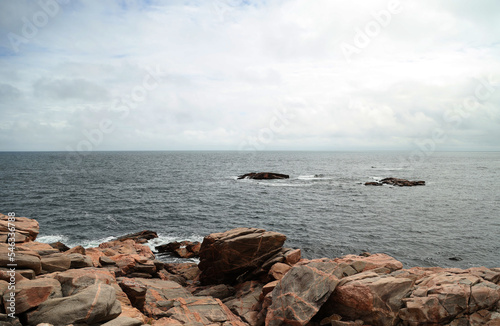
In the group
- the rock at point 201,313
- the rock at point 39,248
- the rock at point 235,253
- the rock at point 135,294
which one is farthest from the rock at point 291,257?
the rock at point 39,248

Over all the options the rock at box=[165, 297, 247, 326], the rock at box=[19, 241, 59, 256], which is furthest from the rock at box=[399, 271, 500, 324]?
the rock at box=[19, 241, 59, 256]

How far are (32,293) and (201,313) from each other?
30.4 feet

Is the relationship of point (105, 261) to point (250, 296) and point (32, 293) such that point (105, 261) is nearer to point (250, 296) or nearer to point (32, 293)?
point (250, 296)

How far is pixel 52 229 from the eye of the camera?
43406 mm

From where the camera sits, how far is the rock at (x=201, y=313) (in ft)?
55.3

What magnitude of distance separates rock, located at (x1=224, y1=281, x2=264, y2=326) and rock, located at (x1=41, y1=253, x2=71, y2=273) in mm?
10532

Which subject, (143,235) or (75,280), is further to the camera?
(143,235)

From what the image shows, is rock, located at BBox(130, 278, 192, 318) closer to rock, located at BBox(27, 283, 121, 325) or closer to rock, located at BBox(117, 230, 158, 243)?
rock, located at BBox(27, 283, 121, 325)

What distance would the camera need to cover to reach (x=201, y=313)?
17.7 m

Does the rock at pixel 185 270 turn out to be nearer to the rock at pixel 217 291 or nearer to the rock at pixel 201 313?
the rock at pixel 217 291

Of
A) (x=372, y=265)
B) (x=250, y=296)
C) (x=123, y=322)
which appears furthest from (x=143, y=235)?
(x=372, y=265)

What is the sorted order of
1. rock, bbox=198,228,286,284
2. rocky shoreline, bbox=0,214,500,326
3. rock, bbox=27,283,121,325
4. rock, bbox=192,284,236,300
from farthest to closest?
rock, bbox=198,228,286,284 < rock, bbox=192,284,236,300 < rocky shoreline, bbox=0,214,500,326 < rock, bbox=27,283,121,325

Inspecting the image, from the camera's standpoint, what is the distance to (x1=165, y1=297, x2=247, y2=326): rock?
16844 millimetres

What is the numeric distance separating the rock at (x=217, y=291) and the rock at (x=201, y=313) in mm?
2839
